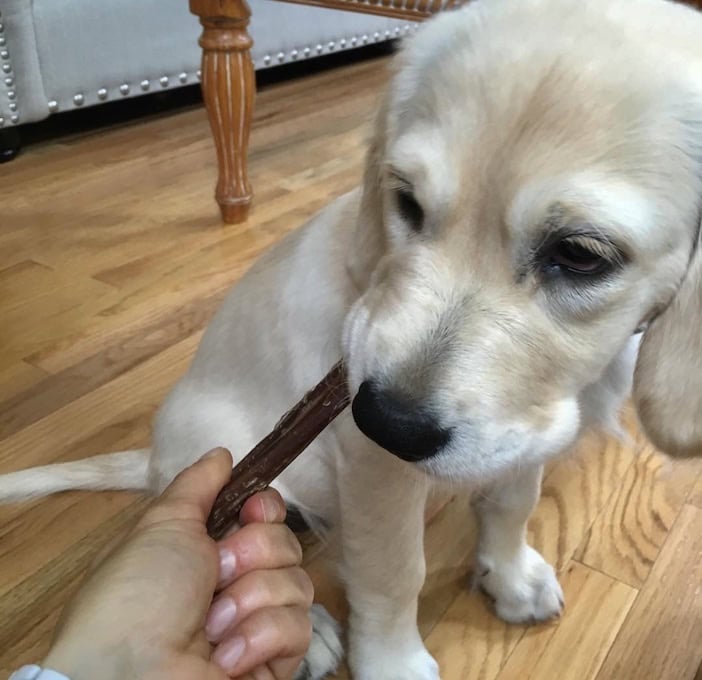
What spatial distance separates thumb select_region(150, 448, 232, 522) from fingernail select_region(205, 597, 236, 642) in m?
0.09

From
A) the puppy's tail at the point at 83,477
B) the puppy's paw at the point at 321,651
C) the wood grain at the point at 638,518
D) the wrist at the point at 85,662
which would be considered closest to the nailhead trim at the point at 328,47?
the wood grain at the point at 638,518

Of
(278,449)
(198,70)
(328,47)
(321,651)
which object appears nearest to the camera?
(278,449)

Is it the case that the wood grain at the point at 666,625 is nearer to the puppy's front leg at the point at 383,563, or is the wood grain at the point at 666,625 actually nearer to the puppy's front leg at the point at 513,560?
the puppy's front leg at the point at 513,560

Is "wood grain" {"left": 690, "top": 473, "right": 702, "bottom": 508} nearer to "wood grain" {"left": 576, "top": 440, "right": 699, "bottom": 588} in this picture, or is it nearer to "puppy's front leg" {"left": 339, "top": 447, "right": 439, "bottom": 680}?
"wood grain" {"left": 576, "top": 440, "right": 699, "bottom": 588}

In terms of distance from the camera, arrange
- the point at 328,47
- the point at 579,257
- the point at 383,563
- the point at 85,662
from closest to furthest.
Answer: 1. the point at 85,662
2. the point at 579,257
3. the point at 383,563
4. the point at 328,47

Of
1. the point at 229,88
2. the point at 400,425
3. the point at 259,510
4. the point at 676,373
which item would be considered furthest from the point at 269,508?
the point at 229,88

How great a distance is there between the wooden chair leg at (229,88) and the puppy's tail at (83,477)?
4.17ft

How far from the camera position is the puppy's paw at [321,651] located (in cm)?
121

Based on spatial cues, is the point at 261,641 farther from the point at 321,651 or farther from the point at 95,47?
the point at 95,47

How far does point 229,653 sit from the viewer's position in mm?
863

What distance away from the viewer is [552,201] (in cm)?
79

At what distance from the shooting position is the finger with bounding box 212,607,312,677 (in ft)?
2.84

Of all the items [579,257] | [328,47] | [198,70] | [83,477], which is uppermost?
[579,257]

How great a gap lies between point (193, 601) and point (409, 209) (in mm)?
497
